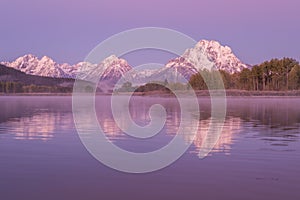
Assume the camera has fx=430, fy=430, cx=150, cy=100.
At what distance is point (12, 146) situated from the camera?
26.7 m

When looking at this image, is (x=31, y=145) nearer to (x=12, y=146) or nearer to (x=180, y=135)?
(x=12, y=146)

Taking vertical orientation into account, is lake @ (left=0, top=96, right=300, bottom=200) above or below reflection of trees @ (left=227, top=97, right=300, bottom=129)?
below

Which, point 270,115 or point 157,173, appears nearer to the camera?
point 157,173

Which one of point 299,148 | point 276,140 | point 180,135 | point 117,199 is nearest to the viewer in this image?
point 117,199

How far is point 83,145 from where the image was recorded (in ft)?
91.7

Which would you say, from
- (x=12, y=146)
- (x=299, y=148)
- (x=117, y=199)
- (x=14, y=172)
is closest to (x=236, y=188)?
(x=117, y=199)

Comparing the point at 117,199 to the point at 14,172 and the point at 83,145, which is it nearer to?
the point at 14,172

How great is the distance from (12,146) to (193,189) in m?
14.6

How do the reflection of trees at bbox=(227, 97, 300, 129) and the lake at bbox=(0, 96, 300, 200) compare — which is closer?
the lake at bbox=(0, 96, 300, 200)

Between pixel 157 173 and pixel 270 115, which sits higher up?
pixel 270 115

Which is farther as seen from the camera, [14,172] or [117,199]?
[14,172]

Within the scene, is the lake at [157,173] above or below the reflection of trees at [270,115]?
below

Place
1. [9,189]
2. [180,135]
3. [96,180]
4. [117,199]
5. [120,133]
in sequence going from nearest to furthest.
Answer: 1. [117,199]
2. [9,189]
3. [96,180]
4. [180,135]
5. [120,133]

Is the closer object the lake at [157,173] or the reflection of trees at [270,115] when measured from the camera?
the lake at [157,173]
